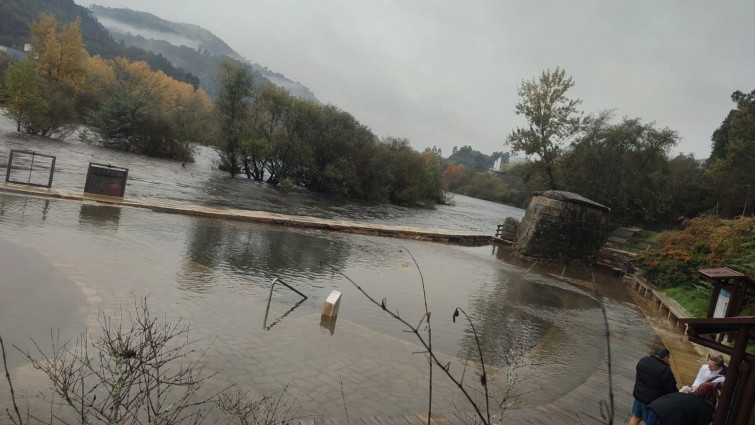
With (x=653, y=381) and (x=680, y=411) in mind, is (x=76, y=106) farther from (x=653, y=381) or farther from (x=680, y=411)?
(x=680, y=411)

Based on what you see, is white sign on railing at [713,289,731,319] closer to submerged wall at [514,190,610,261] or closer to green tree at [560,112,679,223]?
submerged wall at [514,190,610,261]

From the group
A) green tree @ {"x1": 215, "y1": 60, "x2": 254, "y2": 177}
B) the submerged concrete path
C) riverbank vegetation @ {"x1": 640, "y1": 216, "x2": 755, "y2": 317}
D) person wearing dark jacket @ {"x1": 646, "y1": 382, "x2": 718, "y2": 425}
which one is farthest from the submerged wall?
green tree @ {"x1": 215, "y1": 60, "x2": 254, "y2": 177}

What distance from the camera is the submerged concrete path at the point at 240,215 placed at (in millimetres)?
14727

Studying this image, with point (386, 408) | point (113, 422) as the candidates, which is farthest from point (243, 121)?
point (113, 422)

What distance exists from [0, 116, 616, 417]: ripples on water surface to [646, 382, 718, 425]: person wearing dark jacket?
6.53ft

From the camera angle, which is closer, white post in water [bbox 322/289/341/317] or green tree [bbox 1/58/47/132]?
white post in water [bbox 322/289/341/317]

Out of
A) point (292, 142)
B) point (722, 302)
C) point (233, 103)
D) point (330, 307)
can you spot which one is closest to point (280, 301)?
point (330, 307)

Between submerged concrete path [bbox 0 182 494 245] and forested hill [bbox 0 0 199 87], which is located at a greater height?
forested hill [bbox 0 0 199 87]

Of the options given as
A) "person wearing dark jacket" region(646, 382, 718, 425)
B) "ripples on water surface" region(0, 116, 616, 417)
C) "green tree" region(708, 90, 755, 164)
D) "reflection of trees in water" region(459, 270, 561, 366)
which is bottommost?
"ripples on water surface" region(0, 116, 616, 417)

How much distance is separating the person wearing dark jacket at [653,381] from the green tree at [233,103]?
40956mm

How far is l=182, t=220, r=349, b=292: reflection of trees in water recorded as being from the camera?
1042cm

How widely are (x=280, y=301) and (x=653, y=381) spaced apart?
6.30m

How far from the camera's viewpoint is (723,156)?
40250 millimetres

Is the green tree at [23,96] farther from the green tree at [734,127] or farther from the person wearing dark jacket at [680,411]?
the green tree at [734,127]
